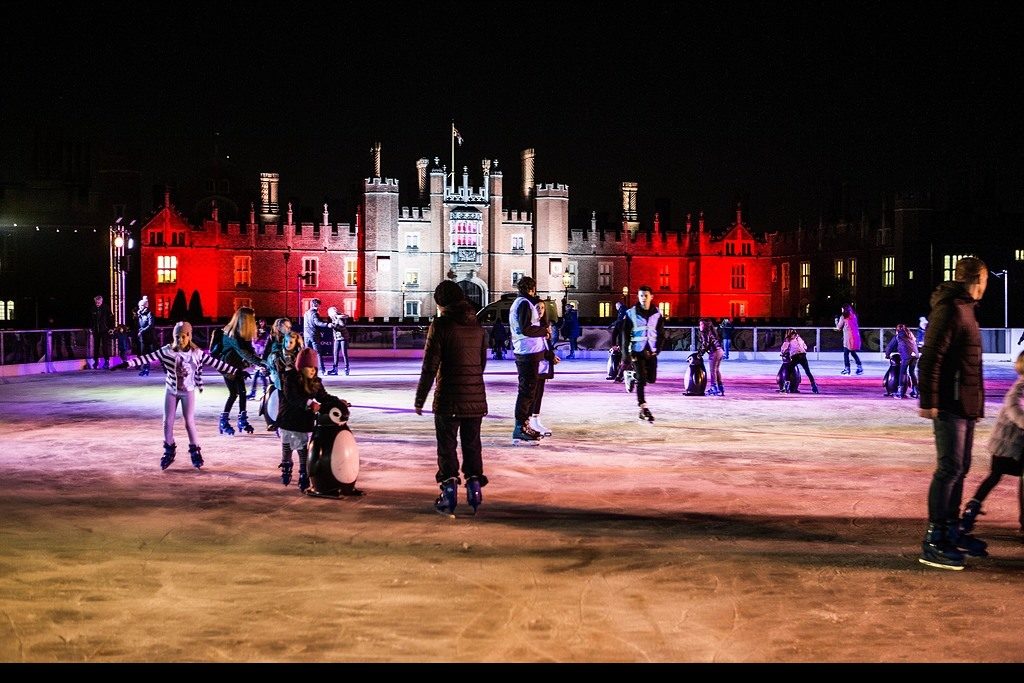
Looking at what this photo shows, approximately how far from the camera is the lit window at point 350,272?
59375mm

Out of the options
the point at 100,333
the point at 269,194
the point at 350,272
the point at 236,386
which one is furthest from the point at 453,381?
the point at 269,194

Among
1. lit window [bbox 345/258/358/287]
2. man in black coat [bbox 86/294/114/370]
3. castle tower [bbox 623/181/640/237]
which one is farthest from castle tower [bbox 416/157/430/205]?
man in black coat [bbox 86/294/114/370]

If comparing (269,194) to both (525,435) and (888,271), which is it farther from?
(525,435)

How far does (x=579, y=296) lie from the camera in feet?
205

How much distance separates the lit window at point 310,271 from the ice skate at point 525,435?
49.1 meters

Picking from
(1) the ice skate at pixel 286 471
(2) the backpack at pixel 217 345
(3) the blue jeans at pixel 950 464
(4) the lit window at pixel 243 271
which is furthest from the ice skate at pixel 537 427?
(4) the lit window at pixel 243 271

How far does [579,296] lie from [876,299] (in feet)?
55.6

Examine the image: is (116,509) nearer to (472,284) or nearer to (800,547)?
(800,547)

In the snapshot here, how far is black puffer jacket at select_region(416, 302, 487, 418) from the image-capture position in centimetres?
718

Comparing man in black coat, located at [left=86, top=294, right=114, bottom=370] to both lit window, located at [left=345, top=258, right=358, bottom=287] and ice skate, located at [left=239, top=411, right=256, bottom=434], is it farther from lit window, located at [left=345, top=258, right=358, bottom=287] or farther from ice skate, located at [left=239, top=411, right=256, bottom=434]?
lit window, located at [left=345, top=258, right=358, bottom=287]

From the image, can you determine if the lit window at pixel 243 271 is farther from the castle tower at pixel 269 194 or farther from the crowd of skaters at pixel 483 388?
the crowd of skaters at pixel 483 388

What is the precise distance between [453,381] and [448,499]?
0.79 meters

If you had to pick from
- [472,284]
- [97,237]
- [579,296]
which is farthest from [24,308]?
[579,296]
